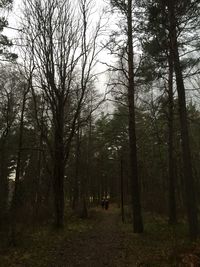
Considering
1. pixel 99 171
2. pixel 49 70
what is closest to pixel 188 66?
pixel 49 70

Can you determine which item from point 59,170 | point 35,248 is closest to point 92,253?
point 35,248

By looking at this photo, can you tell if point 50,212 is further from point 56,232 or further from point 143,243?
point 143,243

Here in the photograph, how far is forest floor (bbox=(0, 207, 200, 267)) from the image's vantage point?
7.89 meters

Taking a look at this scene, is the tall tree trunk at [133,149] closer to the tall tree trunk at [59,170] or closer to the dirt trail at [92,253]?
the dirt trail at [92,253]

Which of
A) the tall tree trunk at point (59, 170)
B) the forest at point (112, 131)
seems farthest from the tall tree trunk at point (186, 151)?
the tall tree trunk at point (59, 170)

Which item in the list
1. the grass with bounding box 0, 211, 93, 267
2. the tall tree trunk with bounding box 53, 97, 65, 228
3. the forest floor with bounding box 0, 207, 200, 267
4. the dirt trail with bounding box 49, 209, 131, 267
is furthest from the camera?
the tall tree trunk with bounding box 53, 97, 65, 228

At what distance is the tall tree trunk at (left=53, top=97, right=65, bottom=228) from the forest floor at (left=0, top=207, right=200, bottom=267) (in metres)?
1.37

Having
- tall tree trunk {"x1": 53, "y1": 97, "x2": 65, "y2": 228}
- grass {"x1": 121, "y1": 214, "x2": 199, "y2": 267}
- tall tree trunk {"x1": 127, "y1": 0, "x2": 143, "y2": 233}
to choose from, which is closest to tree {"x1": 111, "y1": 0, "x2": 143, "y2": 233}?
tall tree trunk {"x1": 127, "y1": 0, "x2": 143, "y2": 233}

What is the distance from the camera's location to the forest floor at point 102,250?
789 cm

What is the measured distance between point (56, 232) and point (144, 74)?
8161 mm

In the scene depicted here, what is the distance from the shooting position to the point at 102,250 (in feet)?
33.0

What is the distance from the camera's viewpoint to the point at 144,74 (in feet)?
46.6

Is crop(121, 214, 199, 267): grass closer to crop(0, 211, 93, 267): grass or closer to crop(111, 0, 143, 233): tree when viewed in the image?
crop(111, 0, 143, 233): tree

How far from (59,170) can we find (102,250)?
6224 mm
